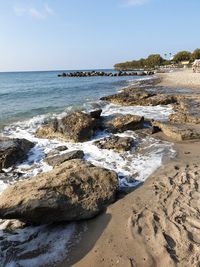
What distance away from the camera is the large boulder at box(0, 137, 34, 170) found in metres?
8.29

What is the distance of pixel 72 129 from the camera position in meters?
10.8

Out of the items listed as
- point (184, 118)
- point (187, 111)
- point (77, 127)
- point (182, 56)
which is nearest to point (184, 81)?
point (187, 111)

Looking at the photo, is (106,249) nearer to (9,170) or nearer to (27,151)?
(9,170)

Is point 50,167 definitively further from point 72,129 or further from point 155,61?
point 155,61

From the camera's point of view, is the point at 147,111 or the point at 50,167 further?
the point at 147,111

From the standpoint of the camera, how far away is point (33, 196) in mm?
5238

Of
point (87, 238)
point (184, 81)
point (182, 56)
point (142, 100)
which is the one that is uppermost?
point (87, 238)

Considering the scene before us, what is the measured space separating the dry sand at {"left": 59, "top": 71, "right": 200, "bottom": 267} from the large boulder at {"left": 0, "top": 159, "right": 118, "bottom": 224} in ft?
1.01

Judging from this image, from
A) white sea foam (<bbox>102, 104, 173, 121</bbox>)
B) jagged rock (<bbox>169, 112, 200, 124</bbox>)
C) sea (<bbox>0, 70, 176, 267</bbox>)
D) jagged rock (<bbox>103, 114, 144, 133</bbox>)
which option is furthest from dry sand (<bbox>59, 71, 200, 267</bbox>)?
white sea foam (<bbox>102, 104, 173, 121</bbox>)

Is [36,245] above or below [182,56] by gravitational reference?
above

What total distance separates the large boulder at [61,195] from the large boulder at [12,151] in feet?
Result: 8.08

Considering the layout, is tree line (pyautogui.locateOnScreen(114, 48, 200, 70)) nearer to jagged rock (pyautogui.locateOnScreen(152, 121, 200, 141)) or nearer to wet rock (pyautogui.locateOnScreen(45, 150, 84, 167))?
jagged rock (pyautogui.locateOnScreen(152, 121, 200, 141))

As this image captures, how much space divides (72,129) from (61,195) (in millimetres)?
5494

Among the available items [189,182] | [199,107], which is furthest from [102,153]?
[199,107]
